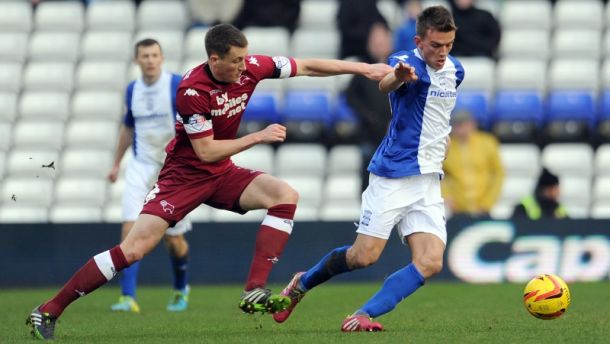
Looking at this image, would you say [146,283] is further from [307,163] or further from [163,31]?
[163,31]

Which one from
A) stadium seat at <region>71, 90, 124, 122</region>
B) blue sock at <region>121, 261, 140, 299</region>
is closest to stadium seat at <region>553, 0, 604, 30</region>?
stadium seat at <region>71, 90, 124, 122</region>

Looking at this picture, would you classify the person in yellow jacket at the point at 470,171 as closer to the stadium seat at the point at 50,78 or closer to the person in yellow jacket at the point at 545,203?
the person in yellow jacket at the point at 545,203

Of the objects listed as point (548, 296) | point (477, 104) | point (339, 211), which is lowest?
point (339, 211)

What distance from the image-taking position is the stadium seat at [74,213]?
1662 cm

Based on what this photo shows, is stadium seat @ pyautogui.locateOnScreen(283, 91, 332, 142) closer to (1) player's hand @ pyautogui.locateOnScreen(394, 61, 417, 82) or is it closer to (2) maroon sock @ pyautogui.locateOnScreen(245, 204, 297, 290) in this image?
(2) maroon sock @ pyautogui.locateOnScreen(245, 204, 297, 290)

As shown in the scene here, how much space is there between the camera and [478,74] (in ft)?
57.0

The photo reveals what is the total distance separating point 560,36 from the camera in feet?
59.1

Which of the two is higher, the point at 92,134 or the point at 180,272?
the point at 92,134

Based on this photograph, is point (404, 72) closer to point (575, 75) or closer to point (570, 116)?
point (570, 116)

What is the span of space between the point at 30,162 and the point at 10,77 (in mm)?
1587

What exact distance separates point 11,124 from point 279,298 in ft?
33.7

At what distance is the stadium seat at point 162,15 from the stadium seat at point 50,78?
4.02ft

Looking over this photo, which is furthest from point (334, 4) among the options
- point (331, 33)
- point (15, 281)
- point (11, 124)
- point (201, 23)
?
point (15, 281)

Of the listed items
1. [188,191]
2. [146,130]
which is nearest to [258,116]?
[146,130]
